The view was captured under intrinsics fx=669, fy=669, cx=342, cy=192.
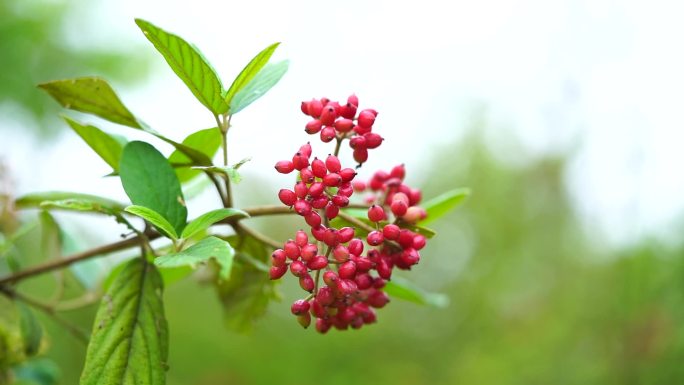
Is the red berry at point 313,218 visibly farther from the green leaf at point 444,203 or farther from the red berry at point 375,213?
the green leaf at point 444,203

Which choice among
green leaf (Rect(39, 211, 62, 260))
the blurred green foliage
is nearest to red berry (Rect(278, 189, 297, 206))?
green leaf (Rect(39, 211, 62, 260))

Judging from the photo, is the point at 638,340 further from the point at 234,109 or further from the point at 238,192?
the point at 238,192

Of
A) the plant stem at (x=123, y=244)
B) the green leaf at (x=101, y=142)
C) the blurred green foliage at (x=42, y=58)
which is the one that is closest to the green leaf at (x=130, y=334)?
the plant stem at (x=123, y=244)

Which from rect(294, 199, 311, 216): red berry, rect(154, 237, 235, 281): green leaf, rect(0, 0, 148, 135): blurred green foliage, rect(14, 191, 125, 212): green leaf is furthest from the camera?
rect(0, 0, 148, 135): blurred green foliage

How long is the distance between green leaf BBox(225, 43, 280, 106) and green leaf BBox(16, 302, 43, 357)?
425mm

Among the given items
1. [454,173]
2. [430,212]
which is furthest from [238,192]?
[430,212]

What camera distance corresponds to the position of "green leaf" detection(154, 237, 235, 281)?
1.62 ft

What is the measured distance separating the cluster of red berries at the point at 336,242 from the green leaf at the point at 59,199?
0.19 metres

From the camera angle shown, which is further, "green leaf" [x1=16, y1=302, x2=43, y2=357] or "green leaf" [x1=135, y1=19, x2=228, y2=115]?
"green leaf" [x1=16, y1=302, x2=43, y2=357]

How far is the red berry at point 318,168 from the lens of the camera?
24.2 inches

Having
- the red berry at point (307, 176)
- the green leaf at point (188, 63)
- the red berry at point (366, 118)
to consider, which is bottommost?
the red berry at point (307, 176)

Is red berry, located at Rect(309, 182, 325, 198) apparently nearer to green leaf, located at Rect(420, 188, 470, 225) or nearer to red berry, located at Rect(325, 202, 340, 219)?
red berry, located at Rect(325, 202, 340, 219)

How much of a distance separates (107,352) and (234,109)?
0.26 m

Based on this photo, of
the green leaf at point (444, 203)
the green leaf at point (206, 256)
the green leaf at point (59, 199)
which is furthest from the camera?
the green leaf at point (444, 203)
